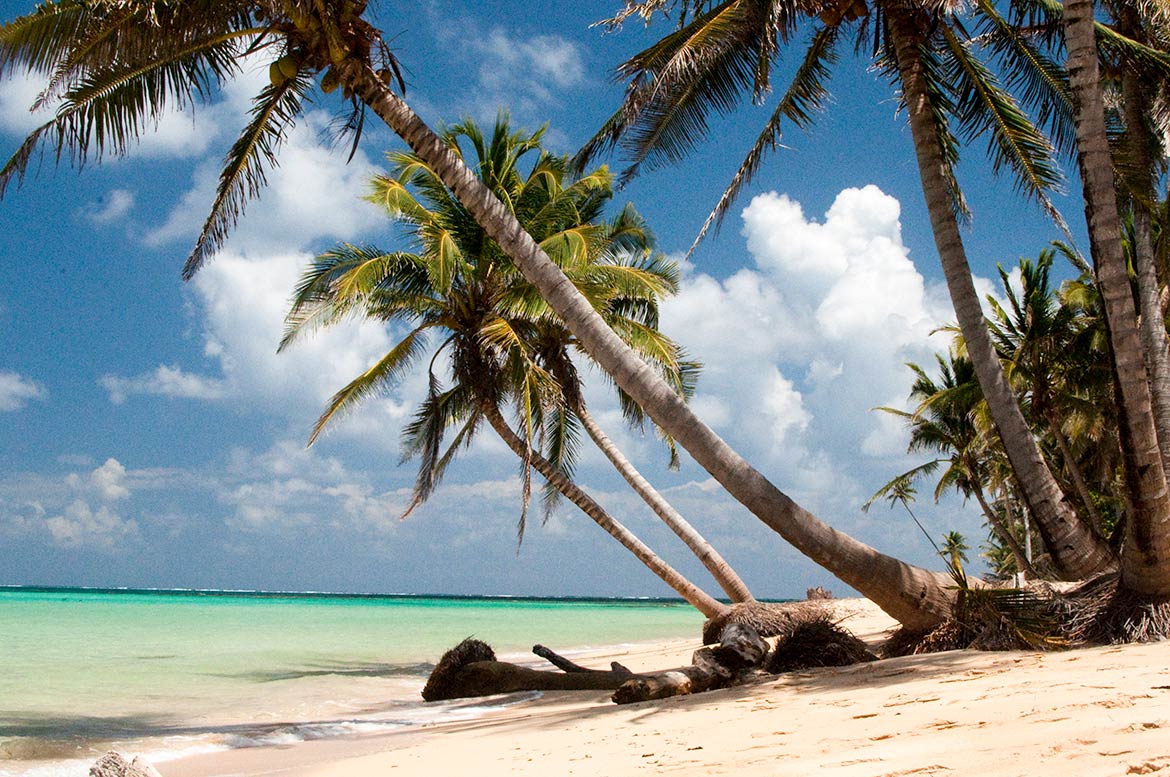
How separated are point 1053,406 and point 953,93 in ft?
38.0

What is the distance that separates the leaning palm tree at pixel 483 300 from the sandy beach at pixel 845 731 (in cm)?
680

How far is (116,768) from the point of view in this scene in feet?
12.1

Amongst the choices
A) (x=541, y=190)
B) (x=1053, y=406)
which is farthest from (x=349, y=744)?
(x=1053, y=406)

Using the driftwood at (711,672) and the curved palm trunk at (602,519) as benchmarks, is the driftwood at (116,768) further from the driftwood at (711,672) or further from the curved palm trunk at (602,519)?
the curved palm trunk at (602,519)

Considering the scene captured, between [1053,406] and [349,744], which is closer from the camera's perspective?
[349,744]

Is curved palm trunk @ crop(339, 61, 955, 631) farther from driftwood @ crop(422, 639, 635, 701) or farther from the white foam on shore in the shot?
the white foam on shore

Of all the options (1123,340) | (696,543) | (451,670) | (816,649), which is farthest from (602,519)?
(1123,340)

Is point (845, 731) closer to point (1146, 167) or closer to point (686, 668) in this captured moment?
point (686, 668)

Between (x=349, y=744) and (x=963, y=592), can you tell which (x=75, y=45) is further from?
(x=963, y=592)

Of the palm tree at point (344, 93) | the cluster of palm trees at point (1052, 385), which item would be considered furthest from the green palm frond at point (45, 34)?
the cluster of palm trees at point (1052, 385)

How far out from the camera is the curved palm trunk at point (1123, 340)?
6.21m

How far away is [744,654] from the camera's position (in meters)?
7.23

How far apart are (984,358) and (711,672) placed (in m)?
4.36

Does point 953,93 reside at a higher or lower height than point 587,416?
higher
